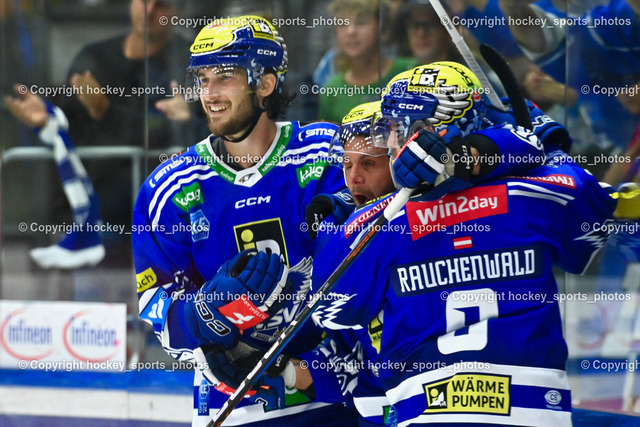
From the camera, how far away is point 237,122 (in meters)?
2.84

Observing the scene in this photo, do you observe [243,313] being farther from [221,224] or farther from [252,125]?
Answer: [252,125]

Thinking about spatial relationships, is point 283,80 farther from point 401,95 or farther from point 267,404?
point 267,404

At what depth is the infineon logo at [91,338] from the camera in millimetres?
5254

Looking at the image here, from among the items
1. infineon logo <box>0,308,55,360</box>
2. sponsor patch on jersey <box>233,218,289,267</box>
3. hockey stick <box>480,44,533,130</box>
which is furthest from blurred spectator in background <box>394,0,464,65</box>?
infineon logo <box>0,308,55,360</box>

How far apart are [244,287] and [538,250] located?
899 mm

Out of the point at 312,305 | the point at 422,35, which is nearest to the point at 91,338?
the point at 422,35

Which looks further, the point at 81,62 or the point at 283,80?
the point at 81,62

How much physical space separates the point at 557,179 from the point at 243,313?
1.02 meters

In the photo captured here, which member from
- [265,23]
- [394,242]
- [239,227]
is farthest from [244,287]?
[265,23]

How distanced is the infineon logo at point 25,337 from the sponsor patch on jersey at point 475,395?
3.70m

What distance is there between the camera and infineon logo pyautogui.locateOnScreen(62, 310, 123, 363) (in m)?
5.25

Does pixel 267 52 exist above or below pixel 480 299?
above

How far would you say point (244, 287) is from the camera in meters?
2.65

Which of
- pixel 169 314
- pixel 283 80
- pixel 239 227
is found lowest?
pixel 169 314
